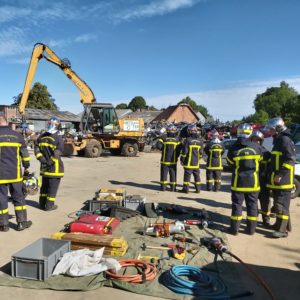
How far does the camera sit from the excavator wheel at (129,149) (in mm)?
21234

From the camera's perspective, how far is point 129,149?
2134 cm

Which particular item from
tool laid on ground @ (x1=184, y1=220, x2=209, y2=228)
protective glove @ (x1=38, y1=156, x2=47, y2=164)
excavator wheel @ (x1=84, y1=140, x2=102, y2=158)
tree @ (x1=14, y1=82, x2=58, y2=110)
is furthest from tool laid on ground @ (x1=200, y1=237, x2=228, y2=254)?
tree @ (x1=14, y1=82, x2=58, y2=110)

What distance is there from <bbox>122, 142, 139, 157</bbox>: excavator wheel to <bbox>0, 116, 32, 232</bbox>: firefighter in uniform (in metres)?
14.9

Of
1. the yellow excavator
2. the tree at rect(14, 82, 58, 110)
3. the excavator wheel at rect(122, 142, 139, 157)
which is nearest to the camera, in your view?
the yellow excavator

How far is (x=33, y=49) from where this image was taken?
1984 centimetres

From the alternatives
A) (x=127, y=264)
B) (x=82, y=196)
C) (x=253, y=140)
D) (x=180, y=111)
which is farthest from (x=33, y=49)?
(x=180, y=111)

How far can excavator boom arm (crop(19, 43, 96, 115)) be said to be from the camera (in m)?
19.9

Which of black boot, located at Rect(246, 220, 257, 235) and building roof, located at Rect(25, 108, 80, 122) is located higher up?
building roof, located at Rect(25, 108, 80, 122)

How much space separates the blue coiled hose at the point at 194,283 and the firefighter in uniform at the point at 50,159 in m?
3.92

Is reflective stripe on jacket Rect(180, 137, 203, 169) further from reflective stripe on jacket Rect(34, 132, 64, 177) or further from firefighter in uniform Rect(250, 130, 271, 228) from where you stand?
reflective stripe on jacket Rect(34, 132, 64, 177)

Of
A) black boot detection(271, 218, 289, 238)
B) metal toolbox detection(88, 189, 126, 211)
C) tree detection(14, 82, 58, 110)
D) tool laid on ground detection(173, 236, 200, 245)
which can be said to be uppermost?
tree detection(14, 82, 58, 110)

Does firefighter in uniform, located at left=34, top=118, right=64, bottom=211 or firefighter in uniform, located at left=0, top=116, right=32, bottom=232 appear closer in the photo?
firefighter in uniform, located at left=0, top=116, right=32, bottom=232

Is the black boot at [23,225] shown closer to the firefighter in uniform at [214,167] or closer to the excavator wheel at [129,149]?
the firefighter in uniform at [214,167]

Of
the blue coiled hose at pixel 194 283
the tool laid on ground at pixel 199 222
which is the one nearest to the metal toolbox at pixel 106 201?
the tool laid on ground at pixel 199 222
